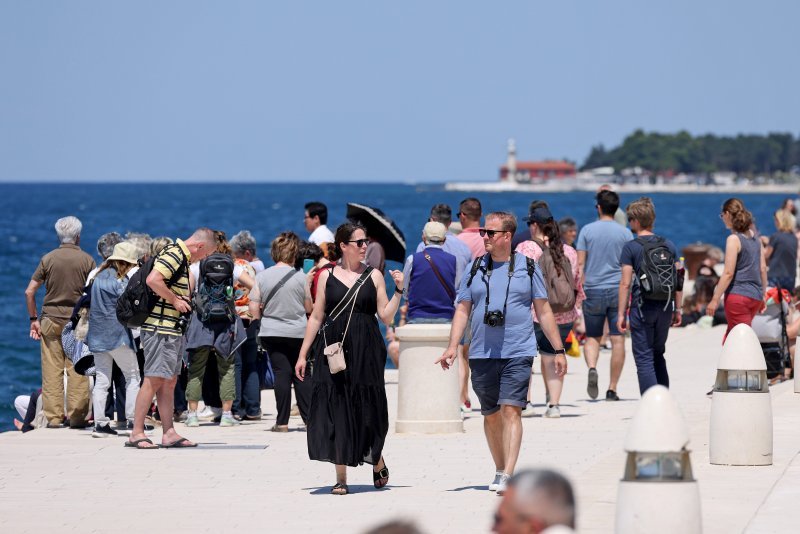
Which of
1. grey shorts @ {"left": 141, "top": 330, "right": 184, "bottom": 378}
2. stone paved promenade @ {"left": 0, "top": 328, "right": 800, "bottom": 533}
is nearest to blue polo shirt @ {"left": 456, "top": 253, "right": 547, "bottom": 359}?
stone paved promenade @ {"left": 0, "top": 328, "right": 800, "bottom": 533}

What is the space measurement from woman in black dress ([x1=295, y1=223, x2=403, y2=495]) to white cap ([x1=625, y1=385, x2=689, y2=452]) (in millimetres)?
3204

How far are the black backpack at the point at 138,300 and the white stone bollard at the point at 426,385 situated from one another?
2.09 meters

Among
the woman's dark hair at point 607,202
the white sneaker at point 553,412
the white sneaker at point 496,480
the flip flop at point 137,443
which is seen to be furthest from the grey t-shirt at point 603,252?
the white sneaker at point 496,480

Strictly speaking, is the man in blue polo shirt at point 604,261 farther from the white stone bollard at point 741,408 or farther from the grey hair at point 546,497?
the grey hair at point 546,497

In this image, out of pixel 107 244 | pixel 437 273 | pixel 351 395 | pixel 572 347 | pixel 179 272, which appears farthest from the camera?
pixel 572 347

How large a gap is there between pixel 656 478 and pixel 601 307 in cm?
750

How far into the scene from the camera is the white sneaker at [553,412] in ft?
46.1

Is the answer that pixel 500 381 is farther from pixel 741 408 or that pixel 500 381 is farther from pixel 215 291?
pixel 215 291

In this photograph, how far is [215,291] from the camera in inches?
539

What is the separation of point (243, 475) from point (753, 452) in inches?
140

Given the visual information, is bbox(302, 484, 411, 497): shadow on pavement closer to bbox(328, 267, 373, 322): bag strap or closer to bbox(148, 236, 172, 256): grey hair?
bbox(328, 267, 373, 322): bag strap

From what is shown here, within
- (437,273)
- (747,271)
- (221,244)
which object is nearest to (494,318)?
(437,273)

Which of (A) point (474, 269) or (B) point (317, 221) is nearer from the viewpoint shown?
(A) point (474, 269)

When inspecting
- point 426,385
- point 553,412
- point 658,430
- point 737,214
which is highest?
point 737,214
